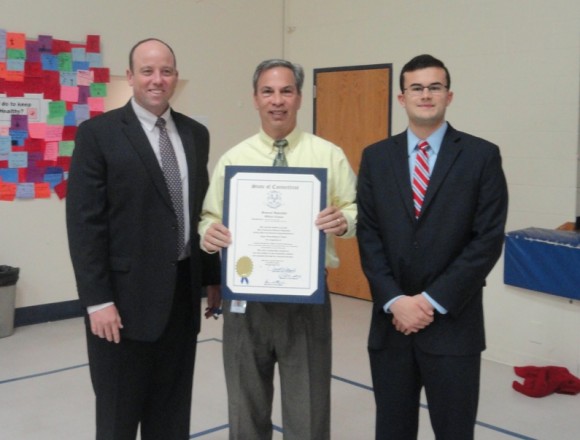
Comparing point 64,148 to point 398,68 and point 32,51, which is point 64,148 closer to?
point 32,51

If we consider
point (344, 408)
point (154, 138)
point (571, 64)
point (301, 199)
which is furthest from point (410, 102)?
point (571, 64)

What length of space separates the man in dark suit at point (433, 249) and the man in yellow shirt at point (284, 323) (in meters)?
0.19

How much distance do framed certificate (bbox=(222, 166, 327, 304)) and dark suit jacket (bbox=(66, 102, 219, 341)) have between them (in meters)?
0.23

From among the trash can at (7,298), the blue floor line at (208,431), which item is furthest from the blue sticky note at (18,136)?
the blue floor line at (208,431)

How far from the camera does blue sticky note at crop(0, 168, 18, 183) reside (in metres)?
5.36

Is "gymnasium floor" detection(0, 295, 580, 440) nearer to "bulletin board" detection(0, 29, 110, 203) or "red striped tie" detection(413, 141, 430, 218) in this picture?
"bulletin board" detection(0, 29, 110, 203)

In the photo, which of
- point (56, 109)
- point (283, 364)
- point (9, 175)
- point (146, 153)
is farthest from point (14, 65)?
point (283, 364)

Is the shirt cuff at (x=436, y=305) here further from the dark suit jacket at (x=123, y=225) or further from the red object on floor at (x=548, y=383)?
the red object on floor at (x=548, y=383)

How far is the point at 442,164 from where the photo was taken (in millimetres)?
2270

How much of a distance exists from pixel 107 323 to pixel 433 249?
3.68 ft

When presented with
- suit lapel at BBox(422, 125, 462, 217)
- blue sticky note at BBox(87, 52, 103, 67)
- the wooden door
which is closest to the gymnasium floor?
the wooden door

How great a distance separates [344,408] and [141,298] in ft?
6.01

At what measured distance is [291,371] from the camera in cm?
245

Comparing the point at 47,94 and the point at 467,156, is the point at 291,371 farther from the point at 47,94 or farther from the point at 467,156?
the point at 47,94
